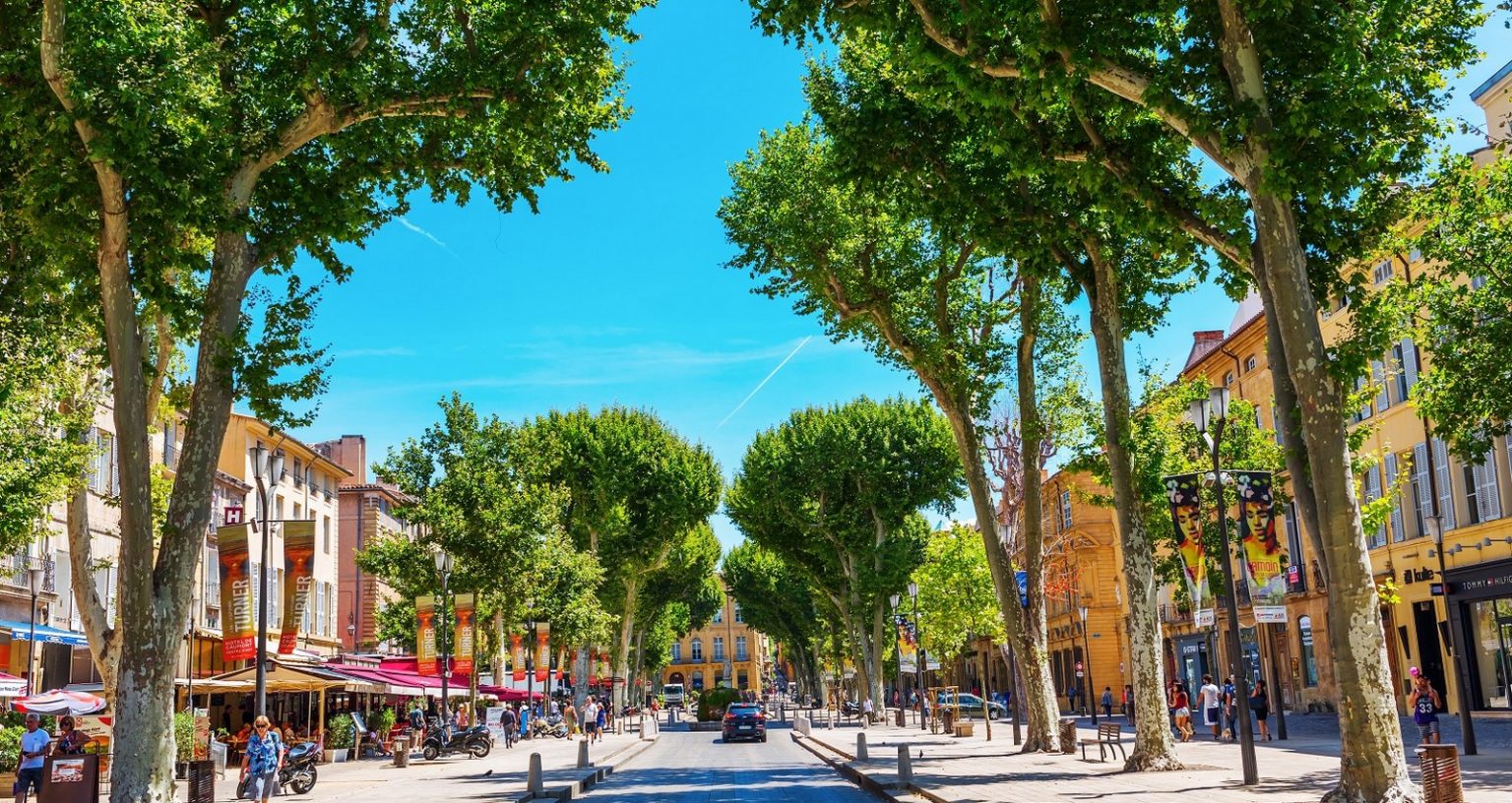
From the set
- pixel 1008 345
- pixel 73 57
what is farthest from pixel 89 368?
pixel 1008 345

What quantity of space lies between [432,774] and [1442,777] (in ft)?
74.4

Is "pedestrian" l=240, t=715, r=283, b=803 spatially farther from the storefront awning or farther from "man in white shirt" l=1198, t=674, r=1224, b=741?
"man in white shirt" l=1198, t=674, r=1224, b=741

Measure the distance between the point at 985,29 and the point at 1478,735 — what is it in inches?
868

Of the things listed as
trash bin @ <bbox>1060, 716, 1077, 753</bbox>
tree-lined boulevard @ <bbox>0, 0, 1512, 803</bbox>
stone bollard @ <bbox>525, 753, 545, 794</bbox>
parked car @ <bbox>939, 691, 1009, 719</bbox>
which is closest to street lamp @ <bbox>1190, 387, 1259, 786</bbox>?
tree-lined boulevard @ <bbox>0, 0, 1512, 803</bbox>

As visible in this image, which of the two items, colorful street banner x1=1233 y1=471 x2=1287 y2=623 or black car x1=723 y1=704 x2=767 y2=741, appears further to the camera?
black car x1=723 y1=704 x2=767 y2=741

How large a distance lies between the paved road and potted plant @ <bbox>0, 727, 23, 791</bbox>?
11140 mm

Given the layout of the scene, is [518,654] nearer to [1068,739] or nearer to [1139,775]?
[1068,739]

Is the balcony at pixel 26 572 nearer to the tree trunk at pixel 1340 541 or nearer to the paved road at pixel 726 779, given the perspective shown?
the paved road at pixel 726 779

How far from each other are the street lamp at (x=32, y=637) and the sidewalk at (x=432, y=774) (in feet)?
18.4

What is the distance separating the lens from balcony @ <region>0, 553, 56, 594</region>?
3356 cm

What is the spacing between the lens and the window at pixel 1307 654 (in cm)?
4347

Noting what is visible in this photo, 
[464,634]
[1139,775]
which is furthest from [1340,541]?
[464,634]

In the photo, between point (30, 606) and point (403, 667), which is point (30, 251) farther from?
point (403, 667)

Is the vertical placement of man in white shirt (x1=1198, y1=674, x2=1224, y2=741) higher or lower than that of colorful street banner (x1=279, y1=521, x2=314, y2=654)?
lower
